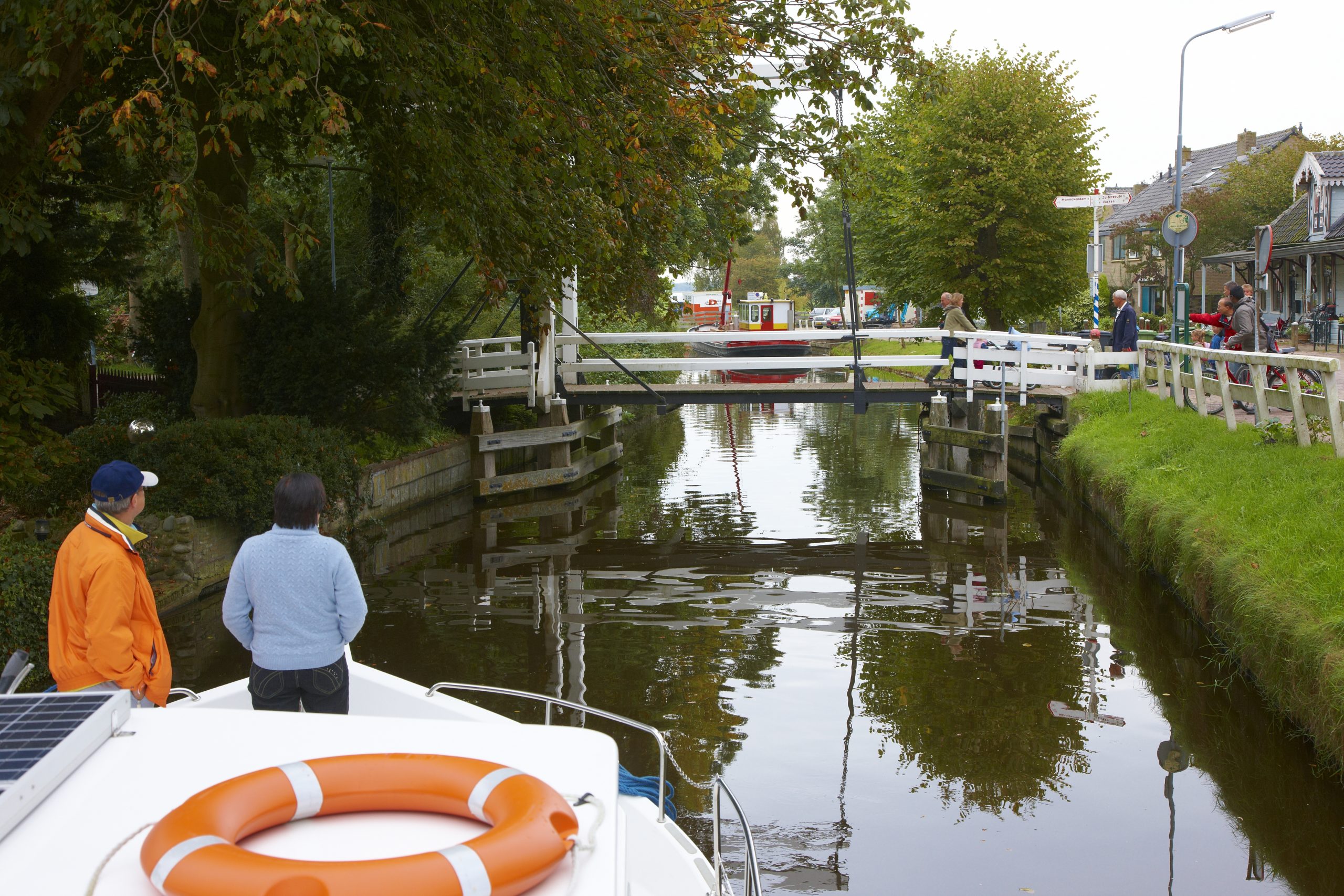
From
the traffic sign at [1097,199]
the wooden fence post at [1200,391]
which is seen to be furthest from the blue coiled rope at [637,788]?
the traffic sign at [1097,199]

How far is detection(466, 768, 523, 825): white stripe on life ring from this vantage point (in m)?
2.61

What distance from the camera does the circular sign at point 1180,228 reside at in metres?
17.7

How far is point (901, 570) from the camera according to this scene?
12.4 m

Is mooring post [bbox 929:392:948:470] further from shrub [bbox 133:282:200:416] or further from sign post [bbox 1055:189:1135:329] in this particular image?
shrub [bbox 133:282:200:416]

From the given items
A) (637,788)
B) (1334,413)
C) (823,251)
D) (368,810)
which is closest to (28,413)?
(637,788)

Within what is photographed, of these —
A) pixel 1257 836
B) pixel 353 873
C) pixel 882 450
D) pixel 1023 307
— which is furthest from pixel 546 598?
pixel 1023 307

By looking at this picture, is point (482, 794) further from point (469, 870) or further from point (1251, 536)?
point (1251, 536)

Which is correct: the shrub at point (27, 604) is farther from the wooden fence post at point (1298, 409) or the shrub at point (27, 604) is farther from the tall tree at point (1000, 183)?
the tall tree at point (1000, 183)

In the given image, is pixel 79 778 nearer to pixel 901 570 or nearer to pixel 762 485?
pixel 901 570

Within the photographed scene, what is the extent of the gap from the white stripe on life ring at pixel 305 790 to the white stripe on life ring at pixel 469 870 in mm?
449

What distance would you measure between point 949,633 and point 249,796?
7.84 m

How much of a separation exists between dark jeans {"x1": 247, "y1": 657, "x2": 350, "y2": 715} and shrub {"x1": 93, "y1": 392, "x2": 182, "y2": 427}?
10.6 meters

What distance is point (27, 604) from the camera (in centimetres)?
729

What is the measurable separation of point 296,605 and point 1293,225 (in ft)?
139
